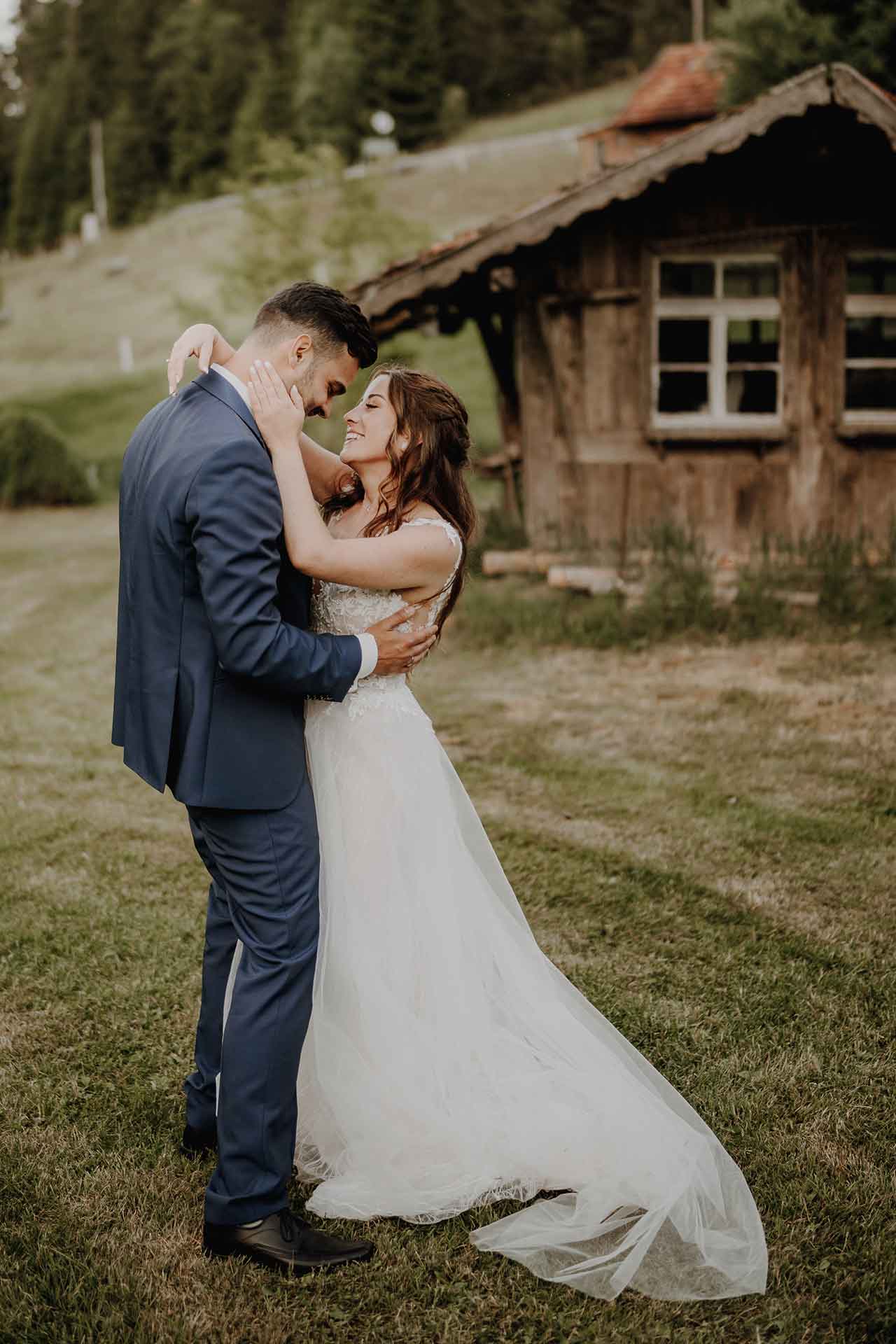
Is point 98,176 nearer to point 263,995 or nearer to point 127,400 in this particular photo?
point 127,400

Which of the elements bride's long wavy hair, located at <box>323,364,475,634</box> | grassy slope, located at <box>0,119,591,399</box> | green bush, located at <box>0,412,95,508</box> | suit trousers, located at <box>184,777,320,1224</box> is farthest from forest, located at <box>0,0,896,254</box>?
suit trousers, located at <box>184,777,320,1224</box>

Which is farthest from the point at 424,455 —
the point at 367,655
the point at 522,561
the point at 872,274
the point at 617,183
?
the point at 872,274

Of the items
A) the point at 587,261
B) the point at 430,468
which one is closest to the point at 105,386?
the point at 587,261

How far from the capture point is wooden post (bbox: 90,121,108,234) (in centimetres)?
6412

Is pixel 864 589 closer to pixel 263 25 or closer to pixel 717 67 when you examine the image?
pixel 717 67

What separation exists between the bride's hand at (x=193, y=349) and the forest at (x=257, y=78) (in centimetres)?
5104

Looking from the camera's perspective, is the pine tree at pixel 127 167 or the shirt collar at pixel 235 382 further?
the pine tree at pixel 127 167

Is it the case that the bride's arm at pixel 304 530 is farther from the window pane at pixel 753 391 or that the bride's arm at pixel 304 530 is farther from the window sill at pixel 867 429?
the window pane at pixel 753 391

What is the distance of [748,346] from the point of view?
10602 mm

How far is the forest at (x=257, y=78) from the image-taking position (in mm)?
56500

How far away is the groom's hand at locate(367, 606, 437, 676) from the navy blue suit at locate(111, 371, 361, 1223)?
0.54ft

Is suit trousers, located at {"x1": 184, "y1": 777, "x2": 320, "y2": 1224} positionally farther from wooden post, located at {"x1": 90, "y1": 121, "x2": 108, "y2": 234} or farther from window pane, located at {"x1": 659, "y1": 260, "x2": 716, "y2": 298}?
wooden post, located at {"x1": 90, "y1": 121, "x2": 108, "y2": 234}

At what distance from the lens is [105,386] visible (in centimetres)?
3006

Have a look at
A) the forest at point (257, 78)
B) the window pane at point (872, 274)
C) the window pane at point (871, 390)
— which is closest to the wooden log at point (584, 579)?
the window pane at point (871, 390)
